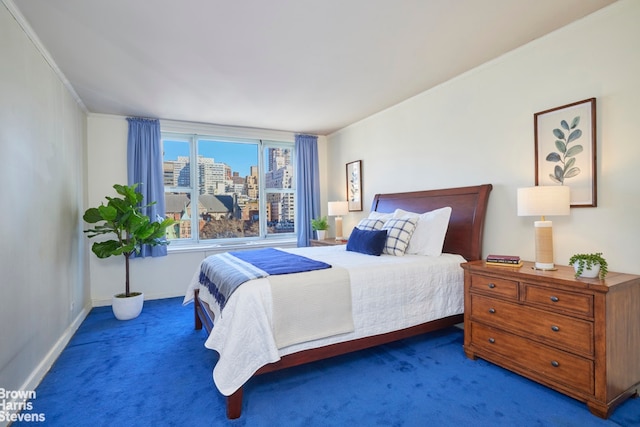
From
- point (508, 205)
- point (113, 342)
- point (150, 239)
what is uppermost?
point (508, 205)

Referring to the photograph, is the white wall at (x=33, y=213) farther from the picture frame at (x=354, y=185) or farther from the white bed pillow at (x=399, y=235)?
the picture frame at (x=354, y=185)

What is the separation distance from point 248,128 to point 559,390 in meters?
4.81

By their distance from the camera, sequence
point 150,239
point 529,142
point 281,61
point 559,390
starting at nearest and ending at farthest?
point 559,390 → point 529,142 → point 281,61 → point 150,239

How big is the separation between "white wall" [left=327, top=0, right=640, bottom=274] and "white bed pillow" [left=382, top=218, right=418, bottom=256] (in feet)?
2.18

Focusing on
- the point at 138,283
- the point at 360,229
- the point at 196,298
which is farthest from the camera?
the point at 138,283

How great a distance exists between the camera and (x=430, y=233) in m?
3.05

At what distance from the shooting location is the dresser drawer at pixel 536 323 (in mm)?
1871

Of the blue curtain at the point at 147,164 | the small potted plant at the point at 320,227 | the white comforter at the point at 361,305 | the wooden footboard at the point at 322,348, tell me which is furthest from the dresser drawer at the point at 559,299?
the blue curtain at the point at 147,164

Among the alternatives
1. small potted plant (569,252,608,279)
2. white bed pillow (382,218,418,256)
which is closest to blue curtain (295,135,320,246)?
white bed pillow (382,218,418,256)

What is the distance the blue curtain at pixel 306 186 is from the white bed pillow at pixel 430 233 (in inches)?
99.3

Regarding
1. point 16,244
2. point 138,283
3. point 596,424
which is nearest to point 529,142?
point 596,424

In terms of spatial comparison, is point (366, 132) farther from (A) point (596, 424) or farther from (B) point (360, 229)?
(A) point (596, 424)

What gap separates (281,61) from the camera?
2824mm

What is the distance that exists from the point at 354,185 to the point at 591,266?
3.32m
